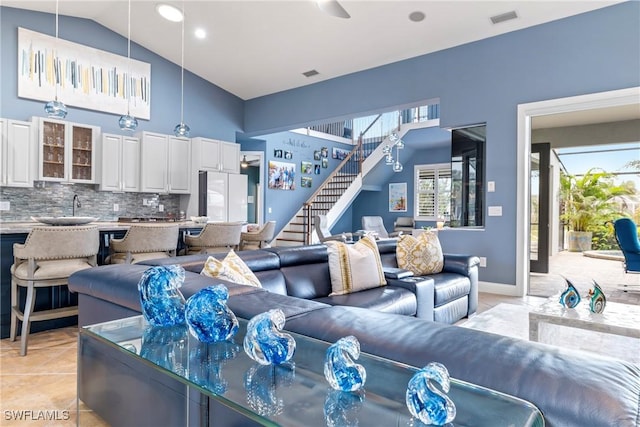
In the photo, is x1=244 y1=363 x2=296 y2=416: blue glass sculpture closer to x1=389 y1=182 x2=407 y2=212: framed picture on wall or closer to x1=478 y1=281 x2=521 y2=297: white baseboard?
x1=478 y1=281 x2=521 y2=297: white baseboard

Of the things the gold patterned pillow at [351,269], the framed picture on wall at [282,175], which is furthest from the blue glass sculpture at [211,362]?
the framed picture on wall at [282,175]

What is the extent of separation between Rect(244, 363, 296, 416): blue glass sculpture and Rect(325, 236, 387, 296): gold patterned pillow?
A: 196cm

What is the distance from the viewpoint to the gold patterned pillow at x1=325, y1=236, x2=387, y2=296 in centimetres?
308

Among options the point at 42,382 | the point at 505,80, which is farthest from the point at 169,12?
the point at 42,382

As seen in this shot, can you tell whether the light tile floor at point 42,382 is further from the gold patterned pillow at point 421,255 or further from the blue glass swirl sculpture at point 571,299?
the blue glass swirl sculpture at point 571,299

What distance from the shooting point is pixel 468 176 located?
5.77 metres

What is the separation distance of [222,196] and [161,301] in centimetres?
618

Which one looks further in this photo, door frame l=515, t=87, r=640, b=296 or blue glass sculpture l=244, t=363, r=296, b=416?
door frame l=515, t=87, r=640, b=296

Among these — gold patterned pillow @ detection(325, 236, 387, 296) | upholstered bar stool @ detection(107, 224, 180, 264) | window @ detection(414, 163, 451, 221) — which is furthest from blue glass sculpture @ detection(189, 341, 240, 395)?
window @ detection(414, 163, 451, 221)

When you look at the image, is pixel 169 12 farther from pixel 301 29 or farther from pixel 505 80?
pixel 505 80

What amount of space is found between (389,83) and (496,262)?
3255 millimetres

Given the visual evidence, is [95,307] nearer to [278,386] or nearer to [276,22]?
[278,386]

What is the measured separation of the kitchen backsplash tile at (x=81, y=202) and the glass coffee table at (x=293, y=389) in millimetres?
5492

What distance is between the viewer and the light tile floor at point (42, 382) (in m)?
2.11
